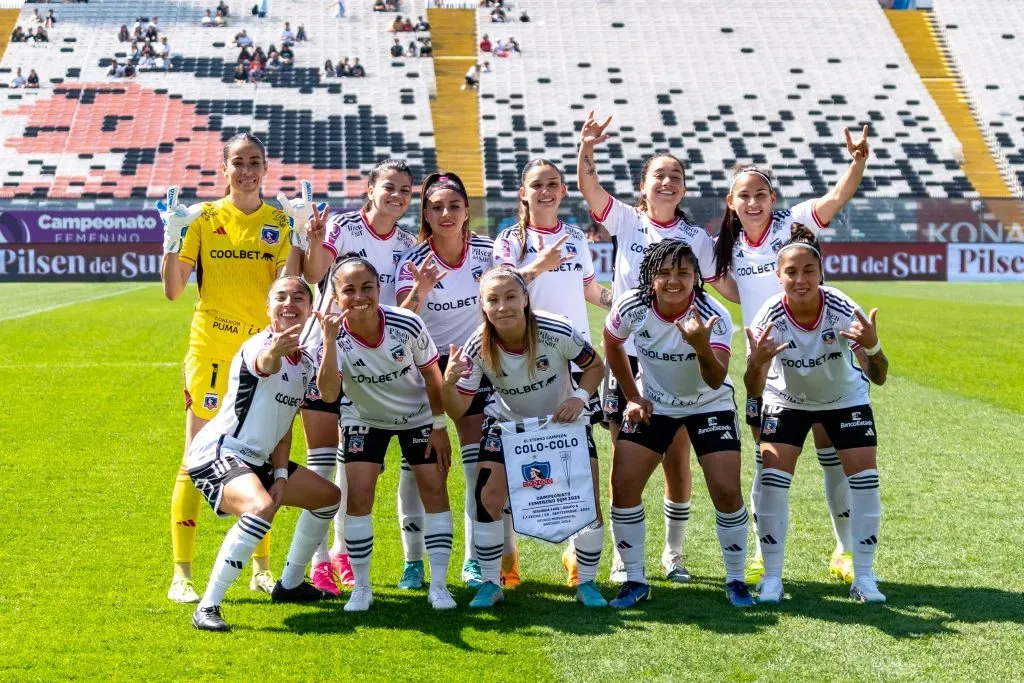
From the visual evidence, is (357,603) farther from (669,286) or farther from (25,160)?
(25,160)

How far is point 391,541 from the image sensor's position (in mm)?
6777

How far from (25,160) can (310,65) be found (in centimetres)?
1125

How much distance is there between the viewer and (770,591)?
5.47 meters

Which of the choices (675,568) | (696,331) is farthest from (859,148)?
(675,568)

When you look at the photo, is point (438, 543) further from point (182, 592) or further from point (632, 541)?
point (182, 592)

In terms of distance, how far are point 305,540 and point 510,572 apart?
1.04 meters

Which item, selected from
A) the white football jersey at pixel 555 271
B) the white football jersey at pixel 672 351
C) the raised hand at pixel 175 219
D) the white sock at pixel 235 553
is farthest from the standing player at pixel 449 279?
the white sock at pixel 235 553

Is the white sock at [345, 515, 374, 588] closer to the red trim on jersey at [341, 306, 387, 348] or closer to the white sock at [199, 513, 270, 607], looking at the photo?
the white sock at [199, 513, 270, 607]

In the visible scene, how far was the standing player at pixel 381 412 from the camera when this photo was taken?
5.47 m

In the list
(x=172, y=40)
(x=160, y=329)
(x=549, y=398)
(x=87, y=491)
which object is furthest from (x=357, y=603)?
(x=172, y=40)

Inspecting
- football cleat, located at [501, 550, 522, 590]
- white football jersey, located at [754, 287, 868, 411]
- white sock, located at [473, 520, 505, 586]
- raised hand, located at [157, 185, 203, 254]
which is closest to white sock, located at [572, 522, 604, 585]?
white sock, located at [473, 520, 505, 586]

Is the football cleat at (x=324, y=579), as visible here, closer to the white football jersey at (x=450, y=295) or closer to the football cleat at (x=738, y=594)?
the white football jersey at (x=450, y=295)

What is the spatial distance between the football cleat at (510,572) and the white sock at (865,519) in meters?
1.55

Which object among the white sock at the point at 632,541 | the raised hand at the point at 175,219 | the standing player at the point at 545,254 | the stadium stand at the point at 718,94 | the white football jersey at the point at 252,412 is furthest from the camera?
the stadium stand at the point at 718,94
